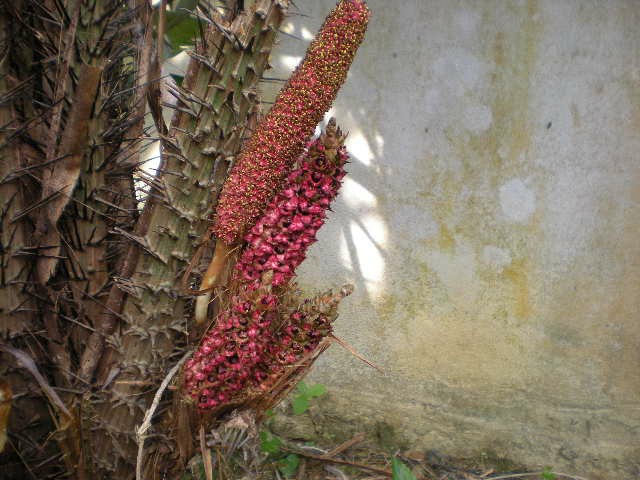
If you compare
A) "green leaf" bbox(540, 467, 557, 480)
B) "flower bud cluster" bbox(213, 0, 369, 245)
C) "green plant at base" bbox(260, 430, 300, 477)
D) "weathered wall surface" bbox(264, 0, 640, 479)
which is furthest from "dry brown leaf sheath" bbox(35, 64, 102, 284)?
"green leaf" bbox(540, 467, 557, 480)

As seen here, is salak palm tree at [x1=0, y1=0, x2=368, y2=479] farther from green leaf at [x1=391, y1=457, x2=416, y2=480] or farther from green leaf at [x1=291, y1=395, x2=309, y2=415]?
green leaf at [x1=291, y1=395, x2=309, y2=415]

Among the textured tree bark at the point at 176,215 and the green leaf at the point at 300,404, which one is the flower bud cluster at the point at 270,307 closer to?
the textured tree bark at the point at 176,215

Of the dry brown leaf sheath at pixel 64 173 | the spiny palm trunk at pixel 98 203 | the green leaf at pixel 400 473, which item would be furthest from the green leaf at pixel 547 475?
the dry brown leaf sheath at pixel 64 173

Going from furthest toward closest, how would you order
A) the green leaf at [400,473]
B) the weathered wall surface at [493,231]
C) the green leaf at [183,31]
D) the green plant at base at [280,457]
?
the weathered wall surface at [493,231]
the green plant at base at [280,457]
the green leaf at [183,31]
the green leaf at [400,473]

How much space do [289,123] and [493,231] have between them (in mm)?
1166

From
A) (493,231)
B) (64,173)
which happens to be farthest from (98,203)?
(493,231)

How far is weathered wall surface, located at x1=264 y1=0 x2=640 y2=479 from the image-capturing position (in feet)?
4.77

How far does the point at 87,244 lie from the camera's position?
1.87 feet

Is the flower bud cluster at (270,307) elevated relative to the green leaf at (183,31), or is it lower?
lower

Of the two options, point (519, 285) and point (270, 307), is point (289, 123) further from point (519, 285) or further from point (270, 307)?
point (519, 285)

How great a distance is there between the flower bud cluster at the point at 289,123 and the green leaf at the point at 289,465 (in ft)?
2.27

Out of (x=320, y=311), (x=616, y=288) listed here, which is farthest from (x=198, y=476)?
(x=616, y=288)

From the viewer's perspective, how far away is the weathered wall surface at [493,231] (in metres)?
1.45

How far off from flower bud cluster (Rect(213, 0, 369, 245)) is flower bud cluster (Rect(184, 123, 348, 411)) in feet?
0.05
